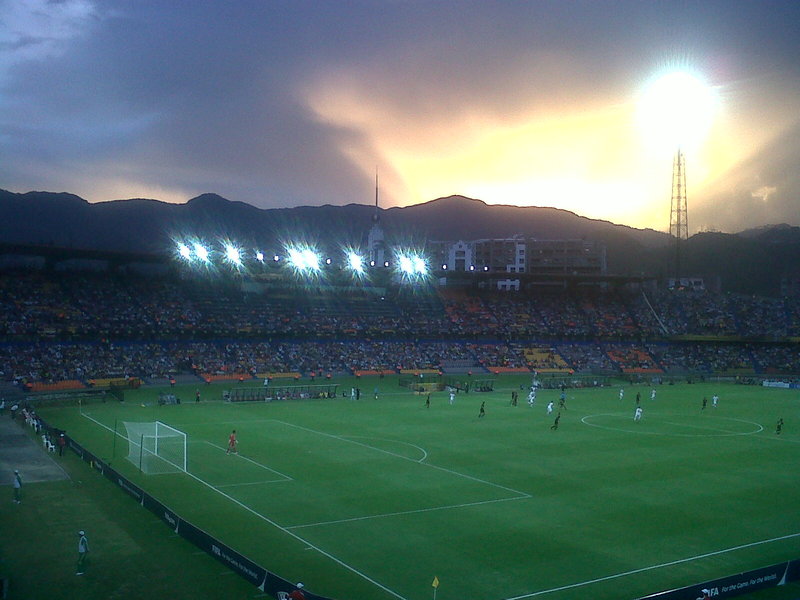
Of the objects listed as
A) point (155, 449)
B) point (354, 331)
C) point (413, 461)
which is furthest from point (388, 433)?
point (354, 331)

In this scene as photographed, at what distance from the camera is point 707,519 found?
90.9ft

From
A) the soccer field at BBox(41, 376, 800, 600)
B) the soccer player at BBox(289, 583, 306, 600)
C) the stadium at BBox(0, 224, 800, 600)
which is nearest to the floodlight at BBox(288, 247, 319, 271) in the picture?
the stadium at BBox(0, 224, 800, 600)

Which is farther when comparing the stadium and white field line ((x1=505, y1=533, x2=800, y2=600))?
the stadium

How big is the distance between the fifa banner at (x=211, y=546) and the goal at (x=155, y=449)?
2.57 meters

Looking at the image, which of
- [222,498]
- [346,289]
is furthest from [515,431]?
[346,289]

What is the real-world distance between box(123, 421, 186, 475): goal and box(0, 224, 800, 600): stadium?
167 mm

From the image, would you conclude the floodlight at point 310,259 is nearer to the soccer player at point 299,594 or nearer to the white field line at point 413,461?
the white field line at point 413,461

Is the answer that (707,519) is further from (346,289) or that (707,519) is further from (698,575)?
(346,289)

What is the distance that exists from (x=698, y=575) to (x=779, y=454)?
23589 mm

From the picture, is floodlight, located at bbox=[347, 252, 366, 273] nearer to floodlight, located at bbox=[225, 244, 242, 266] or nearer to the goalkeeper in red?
floodlight, located at bbox=[225, 244, 242, 266]

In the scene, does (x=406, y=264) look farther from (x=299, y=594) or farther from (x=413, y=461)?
(x=299, y=594)

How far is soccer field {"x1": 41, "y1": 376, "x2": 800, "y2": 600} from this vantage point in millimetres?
21859

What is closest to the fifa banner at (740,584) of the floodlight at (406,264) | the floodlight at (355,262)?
the floodlight at (355,262)

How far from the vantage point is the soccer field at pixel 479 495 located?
861 inches
